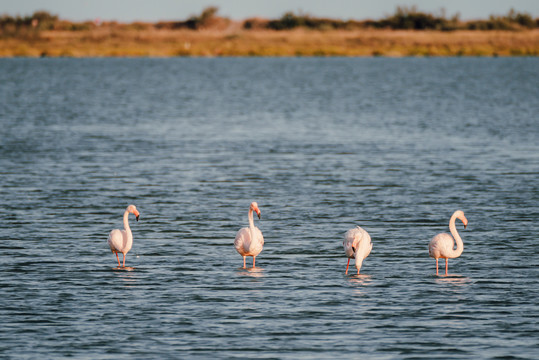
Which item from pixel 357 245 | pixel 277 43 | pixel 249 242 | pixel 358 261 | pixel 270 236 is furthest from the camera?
pixel 277 43

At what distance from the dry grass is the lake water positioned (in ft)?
269

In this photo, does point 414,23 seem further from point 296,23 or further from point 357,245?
point 357,245

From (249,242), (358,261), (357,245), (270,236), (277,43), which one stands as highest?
(277,43)

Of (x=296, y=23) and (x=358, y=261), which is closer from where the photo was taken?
(x=358, y=261)

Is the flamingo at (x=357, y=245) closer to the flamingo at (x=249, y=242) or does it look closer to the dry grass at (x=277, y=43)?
the flamingo at (x=249, y=242)

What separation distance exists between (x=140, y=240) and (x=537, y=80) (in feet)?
245

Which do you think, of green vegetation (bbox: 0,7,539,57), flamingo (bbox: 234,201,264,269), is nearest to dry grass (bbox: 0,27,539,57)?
green vegetation (bbox: 0,7,539,57)

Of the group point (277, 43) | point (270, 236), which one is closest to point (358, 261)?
point (270, 236)

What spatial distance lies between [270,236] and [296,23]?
144 meters

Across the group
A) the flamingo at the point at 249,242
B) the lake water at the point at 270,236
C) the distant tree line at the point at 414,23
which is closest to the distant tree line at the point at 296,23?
the distant tree line at the point at 414,23

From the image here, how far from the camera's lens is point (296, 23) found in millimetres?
163500

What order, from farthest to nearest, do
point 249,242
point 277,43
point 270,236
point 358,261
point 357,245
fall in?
1. point 277,43
2. point 270,236
3. point 249,242
4. point 357,245
5. point 358,261

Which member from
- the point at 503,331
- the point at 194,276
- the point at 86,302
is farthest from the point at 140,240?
the point at 503,331

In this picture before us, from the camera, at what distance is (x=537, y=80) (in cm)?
9012
